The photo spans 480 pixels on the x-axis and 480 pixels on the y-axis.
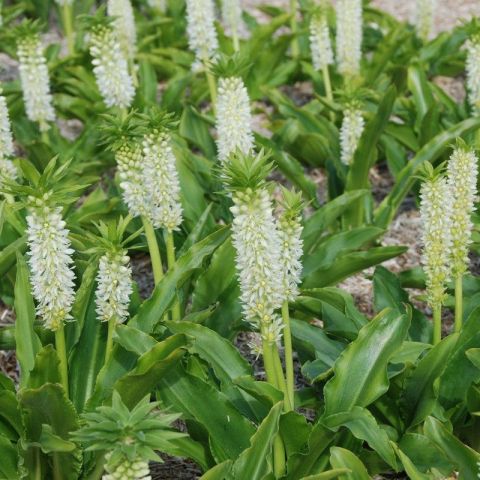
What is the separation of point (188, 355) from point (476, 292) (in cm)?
194

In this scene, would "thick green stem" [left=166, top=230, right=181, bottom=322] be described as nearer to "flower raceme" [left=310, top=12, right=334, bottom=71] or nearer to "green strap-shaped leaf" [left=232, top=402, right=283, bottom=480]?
"green strap-shaped leaf" [left=232, top=402, right=283, bottom=480]

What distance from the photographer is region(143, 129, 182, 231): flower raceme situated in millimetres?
4699

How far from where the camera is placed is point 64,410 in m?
3.96

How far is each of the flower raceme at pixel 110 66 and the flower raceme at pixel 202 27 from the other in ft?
3.94

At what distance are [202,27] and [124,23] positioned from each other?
3.25 feet

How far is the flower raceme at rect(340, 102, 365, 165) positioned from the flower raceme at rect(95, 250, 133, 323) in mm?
2783

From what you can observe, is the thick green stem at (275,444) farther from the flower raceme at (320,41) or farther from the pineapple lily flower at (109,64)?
the flower raceme at (320,41)

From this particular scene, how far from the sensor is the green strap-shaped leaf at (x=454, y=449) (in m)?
3.95

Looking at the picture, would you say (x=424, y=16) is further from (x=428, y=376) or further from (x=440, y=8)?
(x=428, y=376)

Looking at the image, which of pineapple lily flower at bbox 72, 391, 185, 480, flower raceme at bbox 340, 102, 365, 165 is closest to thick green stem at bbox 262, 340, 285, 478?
pineapple lily flower at bbox 72, 391, 185, 480

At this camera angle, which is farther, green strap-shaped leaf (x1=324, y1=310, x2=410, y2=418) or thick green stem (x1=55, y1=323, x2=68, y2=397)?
thick green stem (x1=55, y1=323, x2=68, y2=397)

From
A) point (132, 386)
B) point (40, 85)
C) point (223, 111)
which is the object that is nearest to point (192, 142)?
point (40, 85)

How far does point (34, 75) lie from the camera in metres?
6.97

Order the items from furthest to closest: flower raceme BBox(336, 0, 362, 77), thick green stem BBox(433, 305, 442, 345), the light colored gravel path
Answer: the light colored gravel path < flower raceme BBox(336, 0, 362, 77) < thick green stem BBox(433, 305, 442, 345)
